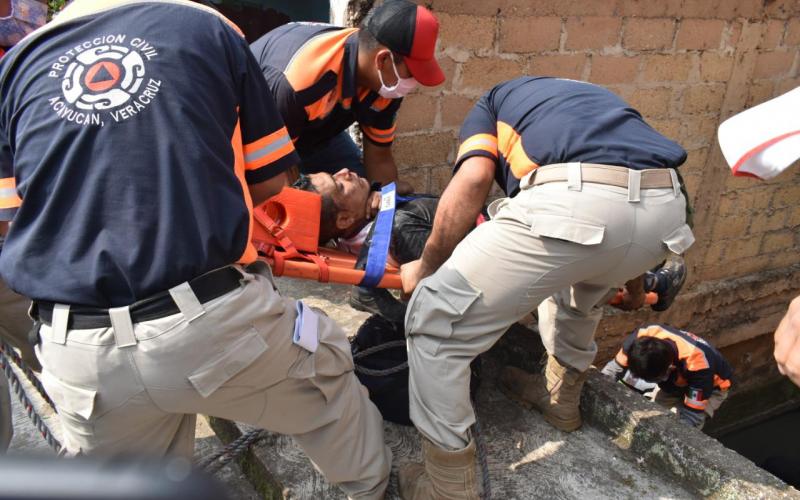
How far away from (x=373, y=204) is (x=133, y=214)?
1.52m

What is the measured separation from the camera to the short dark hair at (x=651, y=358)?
3.99m

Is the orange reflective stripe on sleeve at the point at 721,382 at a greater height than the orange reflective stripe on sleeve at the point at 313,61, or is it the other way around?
the orange reflective stripe on sleeve at the point at 313,61

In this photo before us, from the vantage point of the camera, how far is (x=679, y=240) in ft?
6.79

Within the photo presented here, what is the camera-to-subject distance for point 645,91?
4301mm

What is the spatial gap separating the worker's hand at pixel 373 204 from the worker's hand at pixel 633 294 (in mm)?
1250

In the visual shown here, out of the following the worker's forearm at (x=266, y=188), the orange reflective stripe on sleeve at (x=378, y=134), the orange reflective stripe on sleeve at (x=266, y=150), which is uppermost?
the orange reflective stripe on sleeve at (x=266, y=150)

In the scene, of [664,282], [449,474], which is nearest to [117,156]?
[449,474]

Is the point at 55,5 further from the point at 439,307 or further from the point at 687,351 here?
the point at 687,351

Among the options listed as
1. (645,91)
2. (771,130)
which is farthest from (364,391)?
(645,91)

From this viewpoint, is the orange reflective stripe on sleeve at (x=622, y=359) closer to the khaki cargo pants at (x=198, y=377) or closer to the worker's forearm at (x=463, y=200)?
the worker's forearm at (x=463, y=200)

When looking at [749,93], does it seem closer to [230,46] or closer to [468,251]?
[468,251]

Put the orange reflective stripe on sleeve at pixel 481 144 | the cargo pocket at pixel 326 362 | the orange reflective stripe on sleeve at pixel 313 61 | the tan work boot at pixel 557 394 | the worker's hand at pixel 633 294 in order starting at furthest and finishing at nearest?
the worker's hand at pixel 633 294
the orange reflective stripe on sleeve at pixel 313 61
the tan work boot at pixel 557 394
the orange reflective stripe on sleeve at pixel 481 144
the cargo pocket at pixel 326 362

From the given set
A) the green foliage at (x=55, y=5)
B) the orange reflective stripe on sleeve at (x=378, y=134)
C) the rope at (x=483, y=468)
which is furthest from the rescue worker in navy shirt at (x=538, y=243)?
the green foliage at (x=55, y=5)

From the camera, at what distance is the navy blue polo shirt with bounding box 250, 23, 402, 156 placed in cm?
269
